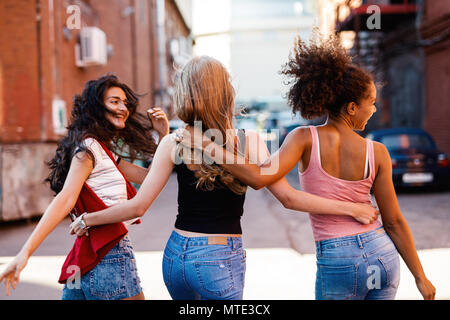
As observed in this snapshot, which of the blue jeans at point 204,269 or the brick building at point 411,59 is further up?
the brick building at point 411,59

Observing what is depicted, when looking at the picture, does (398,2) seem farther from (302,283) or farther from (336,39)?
(336,39)

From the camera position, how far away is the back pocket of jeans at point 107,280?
2.34m

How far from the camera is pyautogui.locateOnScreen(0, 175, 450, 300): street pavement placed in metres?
4.89

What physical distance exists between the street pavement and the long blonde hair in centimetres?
284

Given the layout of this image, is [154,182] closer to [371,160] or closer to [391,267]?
[371,160]

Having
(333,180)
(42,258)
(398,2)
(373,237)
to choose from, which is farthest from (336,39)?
(398,2)

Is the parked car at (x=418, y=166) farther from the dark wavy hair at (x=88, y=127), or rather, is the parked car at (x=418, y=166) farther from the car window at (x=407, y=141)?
the dark wavy hair at (x=88, y=127)

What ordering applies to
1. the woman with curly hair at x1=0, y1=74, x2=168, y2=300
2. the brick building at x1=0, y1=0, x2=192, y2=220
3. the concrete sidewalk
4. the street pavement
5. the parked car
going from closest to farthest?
the woman with curly hair at x1=0, y1=74, x2=168, y2=300
the concrete sidewalk
the street pavement
the brick building at x1=0, y1=0, x2=192, y2=220
the parked car

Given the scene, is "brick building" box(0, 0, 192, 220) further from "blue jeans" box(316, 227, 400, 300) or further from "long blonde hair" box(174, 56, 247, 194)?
"blue jeans" box(316, 227, 400, 300)

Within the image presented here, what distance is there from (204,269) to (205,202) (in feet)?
0.94

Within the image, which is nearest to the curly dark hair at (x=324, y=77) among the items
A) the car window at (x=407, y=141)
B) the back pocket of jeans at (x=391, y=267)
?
the back pocket of jeans at (x=391, y=267)

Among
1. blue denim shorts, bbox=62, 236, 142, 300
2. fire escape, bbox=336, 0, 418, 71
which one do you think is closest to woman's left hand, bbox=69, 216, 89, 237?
blue denim shorts, bbox=62, 236, 142, 300

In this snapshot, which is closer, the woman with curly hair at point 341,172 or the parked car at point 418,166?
the woman with curly hair at point 341,172
